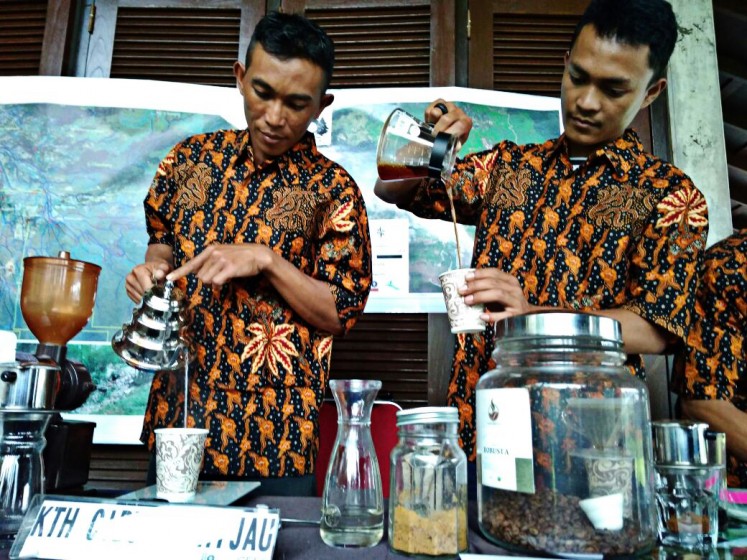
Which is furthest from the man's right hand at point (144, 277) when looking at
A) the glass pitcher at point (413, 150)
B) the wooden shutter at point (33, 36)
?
the wooden shutter at point (33, 36)

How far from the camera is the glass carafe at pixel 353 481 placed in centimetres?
62

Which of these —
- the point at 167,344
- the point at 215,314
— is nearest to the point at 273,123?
the point at 215,314

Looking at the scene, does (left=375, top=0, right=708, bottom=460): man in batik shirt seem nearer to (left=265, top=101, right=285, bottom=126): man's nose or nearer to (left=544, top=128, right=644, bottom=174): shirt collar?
(left=544, top=128, right=644, bottom=174): shirt collar

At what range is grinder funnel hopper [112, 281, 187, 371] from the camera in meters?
0.99

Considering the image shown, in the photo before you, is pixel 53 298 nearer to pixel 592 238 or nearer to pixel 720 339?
pixel 592 238

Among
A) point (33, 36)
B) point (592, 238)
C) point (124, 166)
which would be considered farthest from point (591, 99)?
point (33, 36)

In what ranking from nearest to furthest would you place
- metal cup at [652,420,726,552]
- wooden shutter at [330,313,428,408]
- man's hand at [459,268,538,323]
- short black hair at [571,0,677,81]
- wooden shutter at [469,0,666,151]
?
metal cup at [652,420,726,552] → man's hand at [459,268,538,323] → short black hair at [571,0,677,81] → wooden shutter at [330,313,428,408] → wooden shutter at [469,0,666,151]

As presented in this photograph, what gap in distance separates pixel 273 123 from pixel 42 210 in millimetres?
1247

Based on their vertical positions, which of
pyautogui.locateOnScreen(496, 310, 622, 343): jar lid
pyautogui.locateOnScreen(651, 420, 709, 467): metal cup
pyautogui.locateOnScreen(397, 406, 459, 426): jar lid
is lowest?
pyautogui.locateOnScreen(651, 420, 709, 467): metal cup

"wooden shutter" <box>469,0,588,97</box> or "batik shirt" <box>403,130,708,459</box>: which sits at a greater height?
"wooden shutter" <box>469,0,588,97</box>

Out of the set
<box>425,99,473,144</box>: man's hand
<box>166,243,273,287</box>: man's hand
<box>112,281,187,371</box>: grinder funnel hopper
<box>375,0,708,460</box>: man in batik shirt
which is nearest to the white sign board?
<box>112,281,187,371</box>: grinder funnel hopper

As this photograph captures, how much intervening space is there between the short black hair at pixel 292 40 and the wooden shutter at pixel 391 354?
0.91 m

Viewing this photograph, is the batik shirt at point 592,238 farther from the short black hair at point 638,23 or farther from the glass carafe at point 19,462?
the glass carafe at point 19,462

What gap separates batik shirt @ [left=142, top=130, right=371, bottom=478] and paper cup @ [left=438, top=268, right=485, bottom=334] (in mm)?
363
